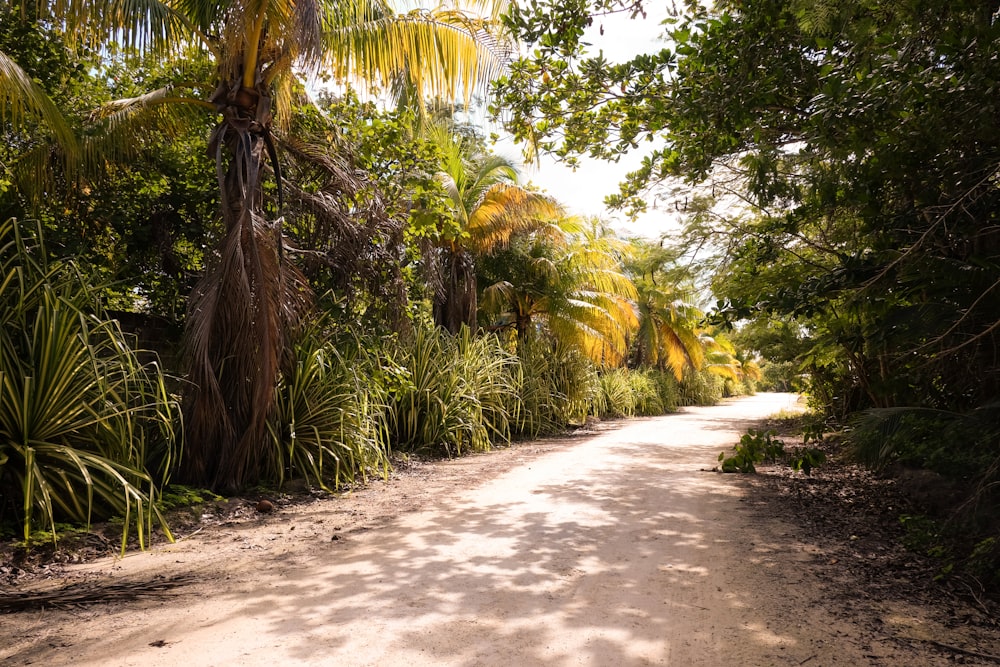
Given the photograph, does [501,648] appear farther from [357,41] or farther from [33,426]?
Result: [357,41]

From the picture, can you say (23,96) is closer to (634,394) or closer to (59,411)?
(59,411)

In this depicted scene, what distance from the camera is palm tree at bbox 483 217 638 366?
46.4 feet

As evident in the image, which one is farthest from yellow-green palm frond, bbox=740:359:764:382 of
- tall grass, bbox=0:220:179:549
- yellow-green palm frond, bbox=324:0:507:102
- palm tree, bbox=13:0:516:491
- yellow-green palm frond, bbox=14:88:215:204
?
tall grass, bbox=0:220:179:549

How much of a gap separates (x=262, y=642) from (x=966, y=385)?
5.25 meters

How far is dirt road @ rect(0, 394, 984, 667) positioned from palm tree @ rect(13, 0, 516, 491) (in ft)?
3.29

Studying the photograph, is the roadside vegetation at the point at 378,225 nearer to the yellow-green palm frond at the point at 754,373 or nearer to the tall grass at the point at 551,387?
the tall grass at the point at 551,387

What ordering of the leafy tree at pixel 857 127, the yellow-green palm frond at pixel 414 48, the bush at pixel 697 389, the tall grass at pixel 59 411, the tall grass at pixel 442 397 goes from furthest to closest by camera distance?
the bush at pixel 697 389 < the tall grass at pixel 442 397 < the yellow-green palm frond at pixel 414 48 < the tall grass at pixel 59 411 < the leafy tree at pixel 857 127

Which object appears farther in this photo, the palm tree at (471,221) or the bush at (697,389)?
the bush at (697,389)

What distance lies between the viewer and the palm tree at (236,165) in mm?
5441

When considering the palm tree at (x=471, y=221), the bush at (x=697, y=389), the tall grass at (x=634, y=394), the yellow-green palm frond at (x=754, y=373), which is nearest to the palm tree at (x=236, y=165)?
the palm tree at (x=471, y=221)

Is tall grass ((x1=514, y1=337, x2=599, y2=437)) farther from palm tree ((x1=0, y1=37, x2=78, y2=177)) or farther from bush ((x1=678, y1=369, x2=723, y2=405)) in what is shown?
bush ((x1=678, y1=369, x2=723, y2=405))

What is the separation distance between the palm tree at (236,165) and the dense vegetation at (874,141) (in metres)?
2.58

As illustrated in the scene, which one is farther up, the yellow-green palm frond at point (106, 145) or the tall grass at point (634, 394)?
the yellow-green palm frond at point (106, 145)

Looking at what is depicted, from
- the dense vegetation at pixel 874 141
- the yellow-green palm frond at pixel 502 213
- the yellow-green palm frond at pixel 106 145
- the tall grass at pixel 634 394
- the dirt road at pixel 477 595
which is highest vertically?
the yellow-green palm frond at pixel 502 213
